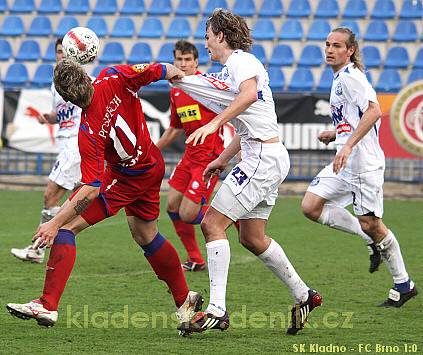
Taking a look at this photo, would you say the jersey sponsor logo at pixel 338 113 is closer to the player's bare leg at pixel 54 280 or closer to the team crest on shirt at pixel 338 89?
the team crest on shirt at pixel 338 89

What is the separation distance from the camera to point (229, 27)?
602 cm

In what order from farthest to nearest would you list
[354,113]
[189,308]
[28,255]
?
[28,255], [354,113], [189,308]

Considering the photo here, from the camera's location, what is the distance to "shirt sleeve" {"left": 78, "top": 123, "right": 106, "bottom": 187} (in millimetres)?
5711

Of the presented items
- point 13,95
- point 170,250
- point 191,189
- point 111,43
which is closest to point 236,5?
point 111,43

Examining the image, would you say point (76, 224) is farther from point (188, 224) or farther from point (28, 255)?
point (28, 255)

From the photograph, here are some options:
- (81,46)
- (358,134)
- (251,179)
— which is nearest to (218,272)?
(251,179)

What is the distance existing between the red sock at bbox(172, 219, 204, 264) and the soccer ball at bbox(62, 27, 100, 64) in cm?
280

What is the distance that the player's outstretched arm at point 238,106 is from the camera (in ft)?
18.2

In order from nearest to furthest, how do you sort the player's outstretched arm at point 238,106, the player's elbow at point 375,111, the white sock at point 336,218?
1. the player's outstretched arm at point 238,106
2. the player's elbow at point 375,111
3. the white sock at point 336,218

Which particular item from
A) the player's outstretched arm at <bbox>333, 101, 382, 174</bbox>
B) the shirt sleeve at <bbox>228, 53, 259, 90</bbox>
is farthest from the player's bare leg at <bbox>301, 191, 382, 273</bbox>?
the shirt sleeve at <bbox>228, 53, 259, 90</bbox>

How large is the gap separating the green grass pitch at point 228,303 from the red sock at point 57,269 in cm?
25

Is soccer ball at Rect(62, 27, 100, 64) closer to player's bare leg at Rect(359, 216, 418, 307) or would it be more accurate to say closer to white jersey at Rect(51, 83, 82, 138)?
player's bare leg at Rect(359, 216, 418, 307)

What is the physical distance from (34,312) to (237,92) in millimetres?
1838

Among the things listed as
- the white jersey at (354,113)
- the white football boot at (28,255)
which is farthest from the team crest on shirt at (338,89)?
the white football boot at (28,255)
